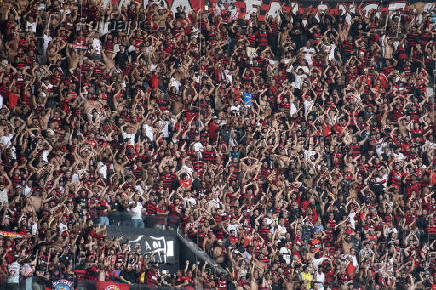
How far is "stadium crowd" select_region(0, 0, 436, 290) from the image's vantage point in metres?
16.8

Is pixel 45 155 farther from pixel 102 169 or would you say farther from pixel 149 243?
pixel 149 243

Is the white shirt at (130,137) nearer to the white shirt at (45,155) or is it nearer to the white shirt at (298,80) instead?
the white shirt at (45,155)

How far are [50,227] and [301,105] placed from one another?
6.08 metres

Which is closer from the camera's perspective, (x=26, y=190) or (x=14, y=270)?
(x=14, y=270)

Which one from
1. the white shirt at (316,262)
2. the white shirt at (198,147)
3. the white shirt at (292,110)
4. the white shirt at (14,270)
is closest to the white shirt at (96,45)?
the white shirt at (198,147)

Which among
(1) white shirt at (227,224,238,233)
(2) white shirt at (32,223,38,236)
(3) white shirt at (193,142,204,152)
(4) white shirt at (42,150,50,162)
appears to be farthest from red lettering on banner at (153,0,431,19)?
(2) white shirt at (32,223,38,236)

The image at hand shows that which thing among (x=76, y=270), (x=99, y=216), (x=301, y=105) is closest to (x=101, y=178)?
(x=99, y=216)

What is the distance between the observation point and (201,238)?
17.4 meters

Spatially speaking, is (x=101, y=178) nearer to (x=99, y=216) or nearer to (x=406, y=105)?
(x=99, y=216)

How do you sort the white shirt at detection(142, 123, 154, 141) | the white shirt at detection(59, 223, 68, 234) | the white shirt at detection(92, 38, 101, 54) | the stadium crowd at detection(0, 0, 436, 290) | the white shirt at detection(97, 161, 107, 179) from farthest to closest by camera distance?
the white shirt at detection(92, 38, 101, 54) < the white shirt at detection(142, 123, 154, 141) < the white shirt at detection(97, 161, 107, 179) < the stadium crowd at detection(0, 0, 436, 290) < the white shirt at detection(59, 223, 68, 234)

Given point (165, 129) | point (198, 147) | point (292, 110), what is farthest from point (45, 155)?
point (292, 110)

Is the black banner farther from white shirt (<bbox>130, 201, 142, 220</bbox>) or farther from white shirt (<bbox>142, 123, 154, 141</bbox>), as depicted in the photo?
white shirt (<bbox>142, 123, 154, 141</bbox>)

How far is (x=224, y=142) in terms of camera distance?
18.9 meters

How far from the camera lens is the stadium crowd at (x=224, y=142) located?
55.3ft
